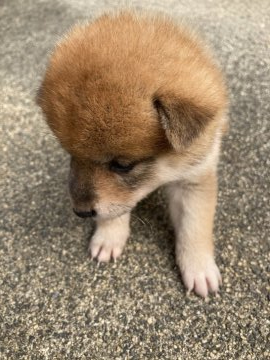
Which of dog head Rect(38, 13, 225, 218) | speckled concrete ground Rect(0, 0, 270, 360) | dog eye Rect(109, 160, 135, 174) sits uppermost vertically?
dog head Rect(38, 13, 225, 218)

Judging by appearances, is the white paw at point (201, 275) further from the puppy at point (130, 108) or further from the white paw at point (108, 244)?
the white paw at point (108, 244)

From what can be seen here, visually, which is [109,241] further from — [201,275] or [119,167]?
[119,167]

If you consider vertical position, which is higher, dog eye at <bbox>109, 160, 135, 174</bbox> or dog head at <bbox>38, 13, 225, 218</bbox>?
dog head at <bbox>38, 13, 225, 218</bbox>

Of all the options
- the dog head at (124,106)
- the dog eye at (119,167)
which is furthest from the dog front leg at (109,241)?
the dog eye at (119,167)

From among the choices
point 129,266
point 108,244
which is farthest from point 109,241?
point 129,266

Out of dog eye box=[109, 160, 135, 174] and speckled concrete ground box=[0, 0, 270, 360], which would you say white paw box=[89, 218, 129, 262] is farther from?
dog eye box=[109, 160, 135, 174]

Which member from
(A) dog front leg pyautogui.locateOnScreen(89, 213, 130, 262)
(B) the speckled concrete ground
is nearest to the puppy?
(B) the speckled concrete ground

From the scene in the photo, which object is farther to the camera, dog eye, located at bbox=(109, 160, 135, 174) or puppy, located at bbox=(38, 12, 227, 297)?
dog eye, located at bbox=(109, 160, 135, 174)

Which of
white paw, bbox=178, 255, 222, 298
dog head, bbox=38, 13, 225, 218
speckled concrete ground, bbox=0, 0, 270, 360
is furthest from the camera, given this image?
white paw, bbox=178, 255, 222, 298
